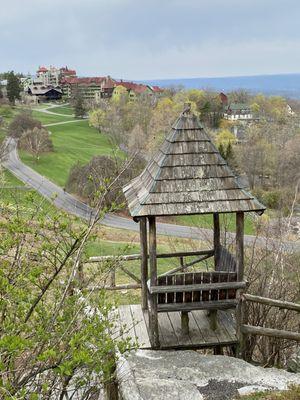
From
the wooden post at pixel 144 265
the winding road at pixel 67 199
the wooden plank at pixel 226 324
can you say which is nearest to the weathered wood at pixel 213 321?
the wooden plank at pixel 226 324

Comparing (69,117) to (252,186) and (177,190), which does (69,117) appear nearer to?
(252,186)

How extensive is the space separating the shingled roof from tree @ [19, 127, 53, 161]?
5143 cm

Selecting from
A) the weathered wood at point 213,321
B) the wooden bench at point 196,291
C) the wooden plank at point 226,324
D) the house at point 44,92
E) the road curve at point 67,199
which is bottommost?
the road curve at point 67,199

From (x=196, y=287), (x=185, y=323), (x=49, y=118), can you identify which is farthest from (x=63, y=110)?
(x=196, y=287)

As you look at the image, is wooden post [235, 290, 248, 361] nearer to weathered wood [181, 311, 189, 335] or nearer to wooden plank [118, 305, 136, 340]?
weathered wood [181, 311, 189, 335]

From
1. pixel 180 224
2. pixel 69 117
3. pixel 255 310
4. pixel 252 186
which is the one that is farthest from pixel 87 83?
pixel 255 310

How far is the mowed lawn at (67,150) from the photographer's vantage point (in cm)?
5569

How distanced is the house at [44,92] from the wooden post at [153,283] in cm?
13301

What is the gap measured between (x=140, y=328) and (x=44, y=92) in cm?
13656

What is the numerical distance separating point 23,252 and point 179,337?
165 inches

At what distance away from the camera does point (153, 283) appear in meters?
7.92

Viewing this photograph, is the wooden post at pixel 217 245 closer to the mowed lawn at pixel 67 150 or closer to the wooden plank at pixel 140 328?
the wooden plank at pixel 140 328

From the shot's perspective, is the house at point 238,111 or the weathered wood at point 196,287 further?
the house at point 238,111

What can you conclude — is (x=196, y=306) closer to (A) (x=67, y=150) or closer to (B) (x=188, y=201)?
(B) (x=188, y=201)
